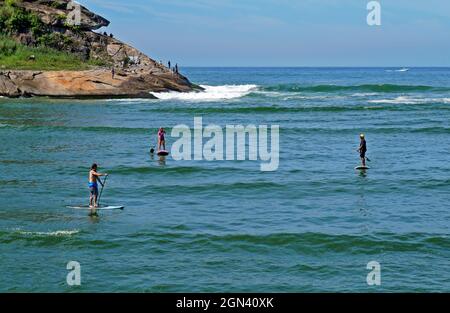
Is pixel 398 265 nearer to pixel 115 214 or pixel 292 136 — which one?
pixel 115 214

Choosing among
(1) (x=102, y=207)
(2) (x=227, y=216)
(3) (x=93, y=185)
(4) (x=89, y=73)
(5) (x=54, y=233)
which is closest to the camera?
(5) (x=54, y=233)

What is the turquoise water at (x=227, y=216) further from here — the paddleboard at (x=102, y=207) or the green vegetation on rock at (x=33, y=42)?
the green vegetation on rock at (x=33, y=42)

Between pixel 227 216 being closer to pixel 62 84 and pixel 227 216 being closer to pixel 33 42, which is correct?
pixel 62 84

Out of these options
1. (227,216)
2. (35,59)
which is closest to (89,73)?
(35,59)

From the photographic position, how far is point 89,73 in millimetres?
70312

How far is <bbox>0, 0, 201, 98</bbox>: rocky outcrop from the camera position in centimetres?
6906

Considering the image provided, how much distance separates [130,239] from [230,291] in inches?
204

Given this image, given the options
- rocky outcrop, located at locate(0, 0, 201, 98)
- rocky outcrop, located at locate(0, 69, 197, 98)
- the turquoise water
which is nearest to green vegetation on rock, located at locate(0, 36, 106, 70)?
rocky outcrop, located at locate(0, 0, 201, 98)

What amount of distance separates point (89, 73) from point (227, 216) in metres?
49.5

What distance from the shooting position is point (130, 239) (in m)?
21.0

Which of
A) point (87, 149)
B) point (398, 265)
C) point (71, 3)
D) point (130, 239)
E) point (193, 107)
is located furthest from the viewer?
point (71, 3)

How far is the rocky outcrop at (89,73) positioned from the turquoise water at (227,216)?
2261 cm

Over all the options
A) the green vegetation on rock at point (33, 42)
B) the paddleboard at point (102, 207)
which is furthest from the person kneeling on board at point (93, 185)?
the green vegetation on rock at point (33, 42)
